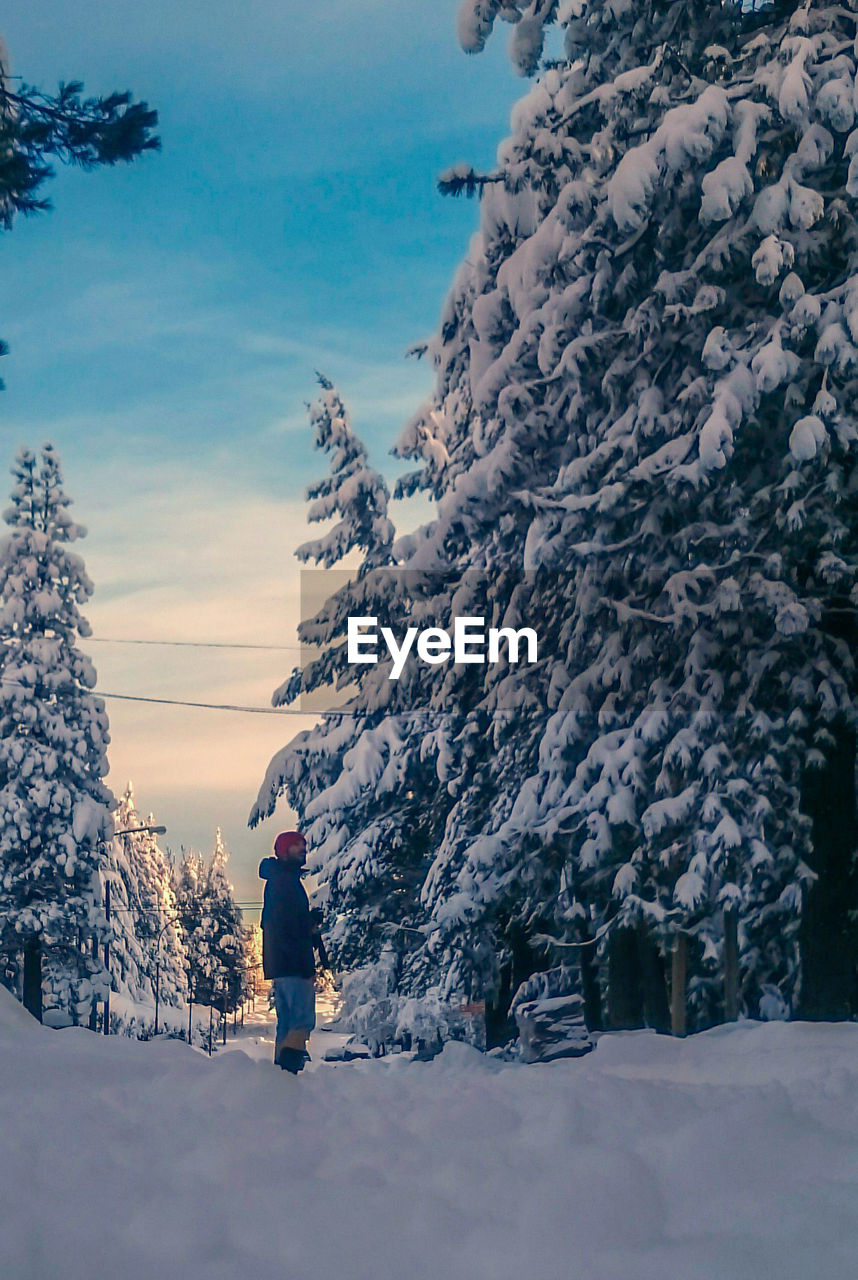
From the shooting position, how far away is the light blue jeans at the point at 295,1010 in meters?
9.83

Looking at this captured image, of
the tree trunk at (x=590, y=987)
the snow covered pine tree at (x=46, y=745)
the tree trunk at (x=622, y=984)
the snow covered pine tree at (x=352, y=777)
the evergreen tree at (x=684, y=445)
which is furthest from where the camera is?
the snow covered pine tree at (x=46, y=745)

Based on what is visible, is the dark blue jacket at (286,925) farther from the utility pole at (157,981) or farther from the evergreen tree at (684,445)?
the utility pole at (157,981)

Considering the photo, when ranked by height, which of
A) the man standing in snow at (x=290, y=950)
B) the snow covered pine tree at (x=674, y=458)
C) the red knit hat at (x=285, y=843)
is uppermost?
the snow covered pine tree at (x=674, y=458)

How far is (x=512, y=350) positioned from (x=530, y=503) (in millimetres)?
1851

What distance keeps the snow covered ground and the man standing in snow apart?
1.53 metres

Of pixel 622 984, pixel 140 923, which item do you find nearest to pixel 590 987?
pixel 622 984

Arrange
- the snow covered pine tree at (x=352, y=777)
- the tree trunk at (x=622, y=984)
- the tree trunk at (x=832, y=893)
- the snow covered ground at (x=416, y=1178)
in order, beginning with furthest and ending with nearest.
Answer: the snow covered pine tree at (x=352, y=777), the tree trunk at (x=622, y=984), the tree trunk at (x=832, y=893), the snow covered ground at (x=416, y=1178)

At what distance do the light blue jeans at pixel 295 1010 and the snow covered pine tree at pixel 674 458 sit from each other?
473 centimetres

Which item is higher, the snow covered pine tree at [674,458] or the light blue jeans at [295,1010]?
the snow covered pine tree at [674,458]

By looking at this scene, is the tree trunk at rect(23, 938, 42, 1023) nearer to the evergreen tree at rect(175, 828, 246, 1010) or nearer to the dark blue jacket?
the dark blue jacket

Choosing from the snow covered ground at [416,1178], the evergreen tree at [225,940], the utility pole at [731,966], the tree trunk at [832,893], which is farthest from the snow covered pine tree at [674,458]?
the evergreen tree at [225,940]

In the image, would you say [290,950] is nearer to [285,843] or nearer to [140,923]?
[285,843]

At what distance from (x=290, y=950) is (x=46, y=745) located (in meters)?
27.2

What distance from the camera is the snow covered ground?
463 cm
